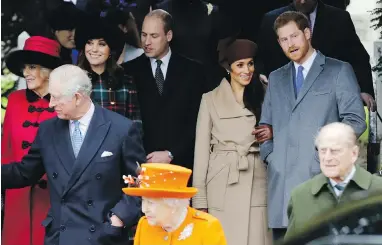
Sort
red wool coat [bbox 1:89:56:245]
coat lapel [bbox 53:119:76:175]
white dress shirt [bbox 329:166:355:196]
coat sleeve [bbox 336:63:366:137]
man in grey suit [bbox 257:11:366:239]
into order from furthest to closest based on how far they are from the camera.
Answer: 1. red wool coat [bbox 1:89:56:245]
2. man in grey suit [bbox 257:11:366:239]
3. coat sleeve [bbox 336:63:366:137]
4. coat lapel [bbox 53:119:76:175]
5. white dress shirt [bbox 329:166:355:196]

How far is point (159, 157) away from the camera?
619 centimetres

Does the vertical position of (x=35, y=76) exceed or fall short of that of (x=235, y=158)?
it exceeds it

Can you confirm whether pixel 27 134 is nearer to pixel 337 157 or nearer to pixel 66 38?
pixel 66 38

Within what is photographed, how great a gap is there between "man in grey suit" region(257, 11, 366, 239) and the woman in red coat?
1724 millimetres

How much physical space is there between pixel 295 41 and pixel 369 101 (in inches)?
30.9

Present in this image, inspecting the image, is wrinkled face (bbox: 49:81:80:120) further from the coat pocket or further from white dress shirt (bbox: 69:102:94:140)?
the coat pocket

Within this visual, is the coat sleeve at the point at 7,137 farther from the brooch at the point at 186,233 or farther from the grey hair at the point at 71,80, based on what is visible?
the brooch at the point at 186,233

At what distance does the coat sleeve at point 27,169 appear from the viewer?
17.4ft

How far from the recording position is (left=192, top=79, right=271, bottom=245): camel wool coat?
6129 mm

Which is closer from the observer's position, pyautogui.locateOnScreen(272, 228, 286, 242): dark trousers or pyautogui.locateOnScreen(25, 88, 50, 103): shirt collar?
pyautogui.locateOnScreen(272, 228, 286, 242): dark trousers

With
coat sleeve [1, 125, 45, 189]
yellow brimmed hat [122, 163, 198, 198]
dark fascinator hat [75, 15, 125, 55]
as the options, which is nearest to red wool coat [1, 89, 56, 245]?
dark fascinator hat [75, 15, 125, 55]

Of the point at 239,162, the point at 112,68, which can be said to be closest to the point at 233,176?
the point at 239,162

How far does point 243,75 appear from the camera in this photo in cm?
623

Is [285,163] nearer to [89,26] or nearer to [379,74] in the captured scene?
[379,74]
